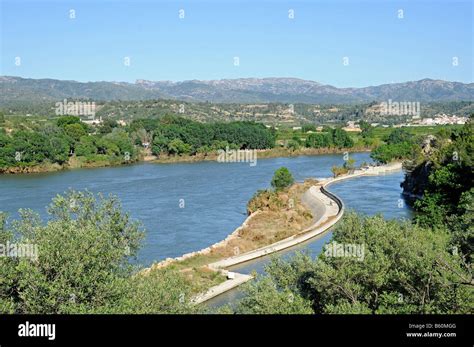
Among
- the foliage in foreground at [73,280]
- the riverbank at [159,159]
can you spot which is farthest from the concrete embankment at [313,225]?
the riverbank at [159,159]

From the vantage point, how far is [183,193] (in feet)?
107

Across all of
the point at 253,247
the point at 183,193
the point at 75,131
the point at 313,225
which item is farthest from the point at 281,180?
the point at 75,131

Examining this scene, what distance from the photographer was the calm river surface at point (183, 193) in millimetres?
23177

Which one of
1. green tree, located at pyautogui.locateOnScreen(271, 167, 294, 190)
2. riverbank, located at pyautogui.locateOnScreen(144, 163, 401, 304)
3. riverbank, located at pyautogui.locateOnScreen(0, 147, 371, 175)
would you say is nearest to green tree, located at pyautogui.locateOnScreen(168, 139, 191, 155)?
riverbank, located at pyautogui.locateOnScreen(0, 147, 371, 175)

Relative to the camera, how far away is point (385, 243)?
9836 mm

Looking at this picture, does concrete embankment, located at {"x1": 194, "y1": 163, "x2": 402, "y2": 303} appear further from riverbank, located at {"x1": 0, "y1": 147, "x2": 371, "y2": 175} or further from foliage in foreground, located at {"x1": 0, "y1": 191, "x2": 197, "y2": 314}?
riverbank, located at {"x1": 0, "y1": 147, "x2": 371, "y2": 175}

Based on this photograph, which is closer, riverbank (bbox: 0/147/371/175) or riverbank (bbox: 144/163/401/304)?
riverbank (bbox: 144/163/401/304)

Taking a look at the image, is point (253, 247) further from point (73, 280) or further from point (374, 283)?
point (73, 280)

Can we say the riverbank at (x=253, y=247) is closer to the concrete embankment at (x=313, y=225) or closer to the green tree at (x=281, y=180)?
the concrete embankment at (x=313, y=225)

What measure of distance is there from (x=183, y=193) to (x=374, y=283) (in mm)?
24868

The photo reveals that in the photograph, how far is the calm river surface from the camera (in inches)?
912

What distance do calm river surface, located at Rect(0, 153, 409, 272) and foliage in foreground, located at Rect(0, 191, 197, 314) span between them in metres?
10.0
